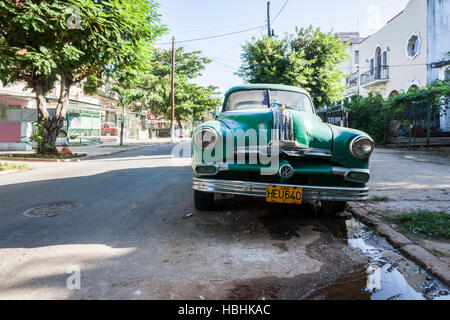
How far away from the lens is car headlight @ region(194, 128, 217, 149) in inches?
131

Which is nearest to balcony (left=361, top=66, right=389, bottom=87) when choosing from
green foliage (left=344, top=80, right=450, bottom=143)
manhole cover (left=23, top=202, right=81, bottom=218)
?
green foliage (left=344, top=80, right=450, bottom=143)

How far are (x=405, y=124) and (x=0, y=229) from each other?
16726mm

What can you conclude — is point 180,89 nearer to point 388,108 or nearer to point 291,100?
point 388,108

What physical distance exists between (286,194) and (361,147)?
1.01 m

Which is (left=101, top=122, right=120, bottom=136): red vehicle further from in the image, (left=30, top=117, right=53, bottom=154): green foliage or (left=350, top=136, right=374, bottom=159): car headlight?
(left=350, top=136, right=374, bottom=159): car headlight

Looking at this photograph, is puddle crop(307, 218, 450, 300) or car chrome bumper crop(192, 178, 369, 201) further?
car chrome bumper crop(192, 178, 369, 201)

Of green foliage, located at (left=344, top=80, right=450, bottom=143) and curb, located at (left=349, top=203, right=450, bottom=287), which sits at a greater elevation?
green foliage, located at (left=344, top=80, right=450, bottom=143)

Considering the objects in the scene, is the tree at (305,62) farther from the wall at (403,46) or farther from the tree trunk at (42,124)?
the tree trunk at (42,124)

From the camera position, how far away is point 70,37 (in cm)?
987

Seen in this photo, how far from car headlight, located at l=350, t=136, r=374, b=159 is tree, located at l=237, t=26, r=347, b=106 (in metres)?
10.0

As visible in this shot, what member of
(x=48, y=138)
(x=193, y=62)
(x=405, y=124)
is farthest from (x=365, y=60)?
(x=48, y=138)

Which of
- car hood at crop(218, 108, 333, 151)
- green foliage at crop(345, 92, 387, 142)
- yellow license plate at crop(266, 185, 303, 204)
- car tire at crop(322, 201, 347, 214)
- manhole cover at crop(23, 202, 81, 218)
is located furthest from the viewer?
green foliage at crop(345, 92, 387, 142)

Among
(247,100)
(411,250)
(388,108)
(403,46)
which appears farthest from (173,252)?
(403,46)

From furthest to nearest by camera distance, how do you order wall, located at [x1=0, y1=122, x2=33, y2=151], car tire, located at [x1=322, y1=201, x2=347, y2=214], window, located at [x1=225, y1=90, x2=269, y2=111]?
1. wall, located at [x1=0, y1=122, x2=33, y2=151]
2. window, located at [x1=225, y1=90, x2=269, y2=111]
3. car tire, located at [x1=322, y1=201, x2=347, y2=214]
